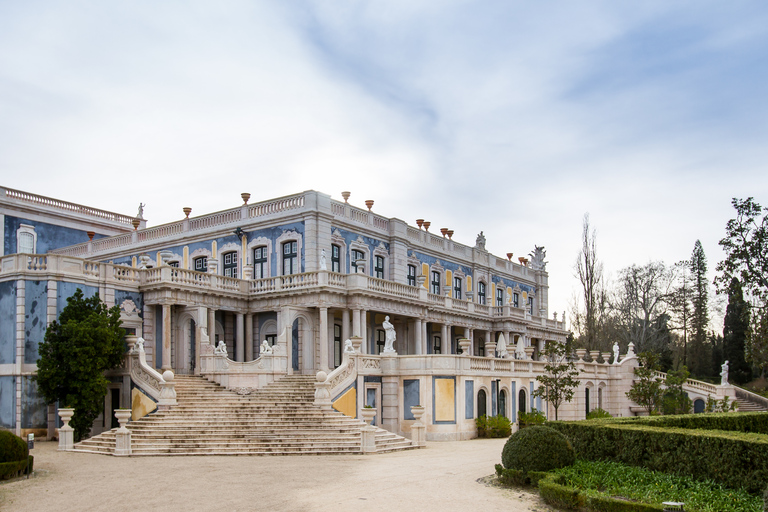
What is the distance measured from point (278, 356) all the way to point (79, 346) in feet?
24.2

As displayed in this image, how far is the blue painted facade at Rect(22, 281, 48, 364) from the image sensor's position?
27562mm

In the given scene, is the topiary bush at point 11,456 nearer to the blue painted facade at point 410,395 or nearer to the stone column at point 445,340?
the blue painted facade at point 410,395

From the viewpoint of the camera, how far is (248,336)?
3512cm

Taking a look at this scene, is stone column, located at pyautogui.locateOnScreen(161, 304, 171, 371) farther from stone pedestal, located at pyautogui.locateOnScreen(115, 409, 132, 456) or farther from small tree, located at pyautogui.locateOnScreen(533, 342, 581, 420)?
small tree, located at pyautogui.locateOnScreen(533, 342, 581, 420)

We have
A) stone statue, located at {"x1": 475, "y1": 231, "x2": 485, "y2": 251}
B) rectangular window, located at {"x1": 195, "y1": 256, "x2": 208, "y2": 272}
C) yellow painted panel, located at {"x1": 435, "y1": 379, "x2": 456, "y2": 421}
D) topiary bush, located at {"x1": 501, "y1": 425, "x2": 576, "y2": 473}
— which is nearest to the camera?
topiary bush, located at {"x1": 501, "y1": 425, "x2": 576, "y2": 473}

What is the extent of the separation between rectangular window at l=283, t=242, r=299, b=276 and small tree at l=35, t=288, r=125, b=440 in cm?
1016

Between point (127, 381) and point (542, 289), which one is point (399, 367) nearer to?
point (127, 381)

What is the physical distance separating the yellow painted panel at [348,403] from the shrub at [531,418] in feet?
28.7

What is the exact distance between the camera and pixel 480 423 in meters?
29.6

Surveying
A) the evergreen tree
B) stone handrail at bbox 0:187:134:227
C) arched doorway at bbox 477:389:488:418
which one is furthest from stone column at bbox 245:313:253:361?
the evergreen tree

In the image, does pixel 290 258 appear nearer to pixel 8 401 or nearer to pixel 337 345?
pixel 337 345

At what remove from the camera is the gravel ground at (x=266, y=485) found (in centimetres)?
1405

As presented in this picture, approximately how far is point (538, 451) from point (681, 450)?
9.56 feet

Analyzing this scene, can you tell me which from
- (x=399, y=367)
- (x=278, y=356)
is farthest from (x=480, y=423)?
(x=278, y=356)
